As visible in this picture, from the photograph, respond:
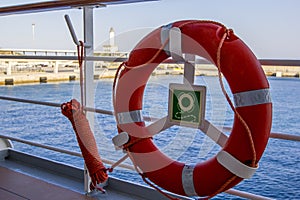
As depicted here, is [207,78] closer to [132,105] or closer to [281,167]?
[132,105]

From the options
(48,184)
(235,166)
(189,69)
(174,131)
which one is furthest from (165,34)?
(48,184)

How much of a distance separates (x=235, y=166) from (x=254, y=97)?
8.1 inches

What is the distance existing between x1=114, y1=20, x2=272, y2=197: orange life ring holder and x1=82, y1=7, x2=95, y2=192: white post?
0.29 m

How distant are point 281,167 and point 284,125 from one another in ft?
17.7

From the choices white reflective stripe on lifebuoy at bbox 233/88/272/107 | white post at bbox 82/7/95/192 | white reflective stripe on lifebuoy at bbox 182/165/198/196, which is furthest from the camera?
white post at bbox 82/7/95/192

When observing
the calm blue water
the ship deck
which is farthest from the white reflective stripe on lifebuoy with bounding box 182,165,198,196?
the ship deck

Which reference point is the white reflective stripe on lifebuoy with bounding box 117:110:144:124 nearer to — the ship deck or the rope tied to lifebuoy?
the rope tied to lifebuoy

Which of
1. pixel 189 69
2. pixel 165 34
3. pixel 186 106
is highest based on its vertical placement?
pixel 165 34

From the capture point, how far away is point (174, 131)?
1.73 metres

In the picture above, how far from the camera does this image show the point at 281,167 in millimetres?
4527

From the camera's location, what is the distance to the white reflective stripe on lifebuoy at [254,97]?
966mm

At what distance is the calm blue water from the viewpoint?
1263 mm

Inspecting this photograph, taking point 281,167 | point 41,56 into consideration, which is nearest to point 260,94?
point 41,56

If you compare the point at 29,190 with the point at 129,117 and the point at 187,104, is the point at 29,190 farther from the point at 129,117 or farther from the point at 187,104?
the point at 187,104
